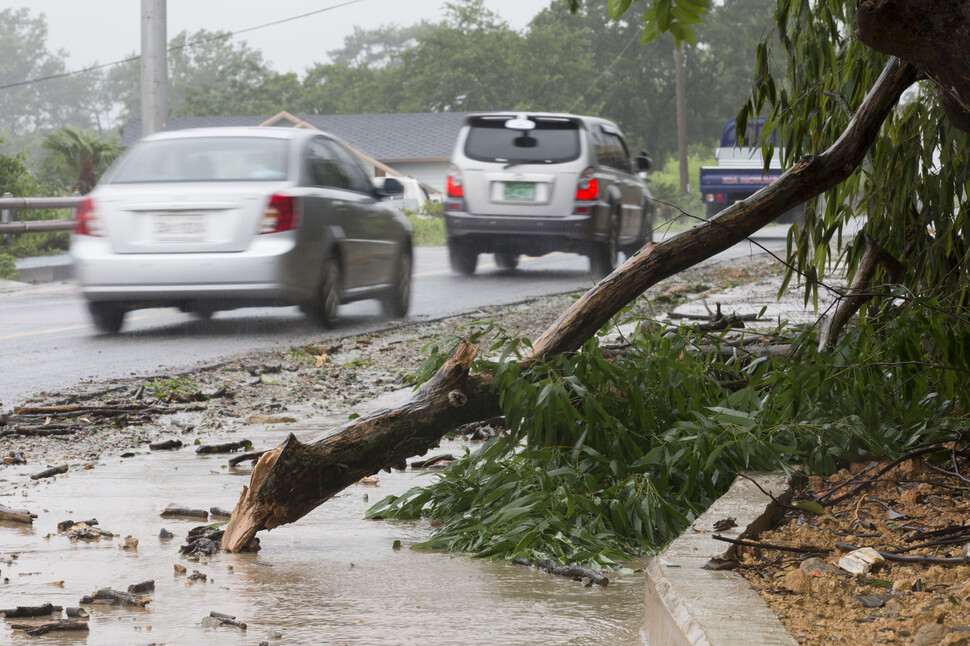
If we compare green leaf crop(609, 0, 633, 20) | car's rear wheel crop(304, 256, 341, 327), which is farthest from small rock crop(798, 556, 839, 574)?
car's rear wheel crop(304, 256, 341, 327)

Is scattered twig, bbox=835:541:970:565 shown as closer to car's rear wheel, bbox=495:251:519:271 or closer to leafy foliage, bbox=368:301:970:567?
leafy foliage, bbox=368:301:970:567

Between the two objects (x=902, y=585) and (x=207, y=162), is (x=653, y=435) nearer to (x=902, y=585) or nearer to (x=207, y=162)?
(x=902, y=585)

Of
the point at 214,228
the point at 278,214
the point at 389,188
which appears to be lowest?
the point at 214,228

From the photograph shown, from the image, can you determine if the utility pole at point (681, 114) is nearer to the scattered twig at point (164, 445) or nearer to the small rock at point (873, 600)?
the scattered twig at point (164, 445)

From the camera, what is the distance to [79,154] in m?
31.9

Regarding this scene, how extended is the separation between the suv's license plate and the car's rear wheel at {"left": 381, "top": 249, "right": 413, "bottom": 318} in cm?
469

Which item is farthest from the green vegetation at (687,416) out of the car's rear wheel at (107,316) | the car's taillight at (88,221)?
the car's rear wheel at (107,316)

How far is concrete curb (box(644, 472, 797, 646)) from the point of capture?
2576mm

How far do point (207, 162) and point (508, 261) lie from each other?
966cm

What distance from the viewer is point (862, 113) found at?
488cm

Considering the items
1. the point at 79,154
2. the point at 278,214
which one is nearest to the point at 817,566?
the point at 278,214

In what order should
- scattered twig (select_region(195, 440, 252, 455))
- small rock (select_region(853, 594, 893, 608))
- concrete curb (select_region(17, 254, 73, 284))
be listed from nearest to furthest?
small rock (select_region(853, 594, 893, 608)) < scattered twig (select_region(195, 440, 252, 455)) < concrete curb (select_region(17, 254, 73, 284))

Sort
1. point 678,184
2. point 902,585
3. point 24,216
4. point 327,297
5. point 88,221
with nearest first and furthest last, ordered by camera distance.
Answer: point 902,585 → point 88,221 → point 327,297 → point 24,216 → point 678,184

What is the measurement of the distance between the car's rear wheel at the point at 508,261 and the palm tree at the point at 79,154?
1507cm
